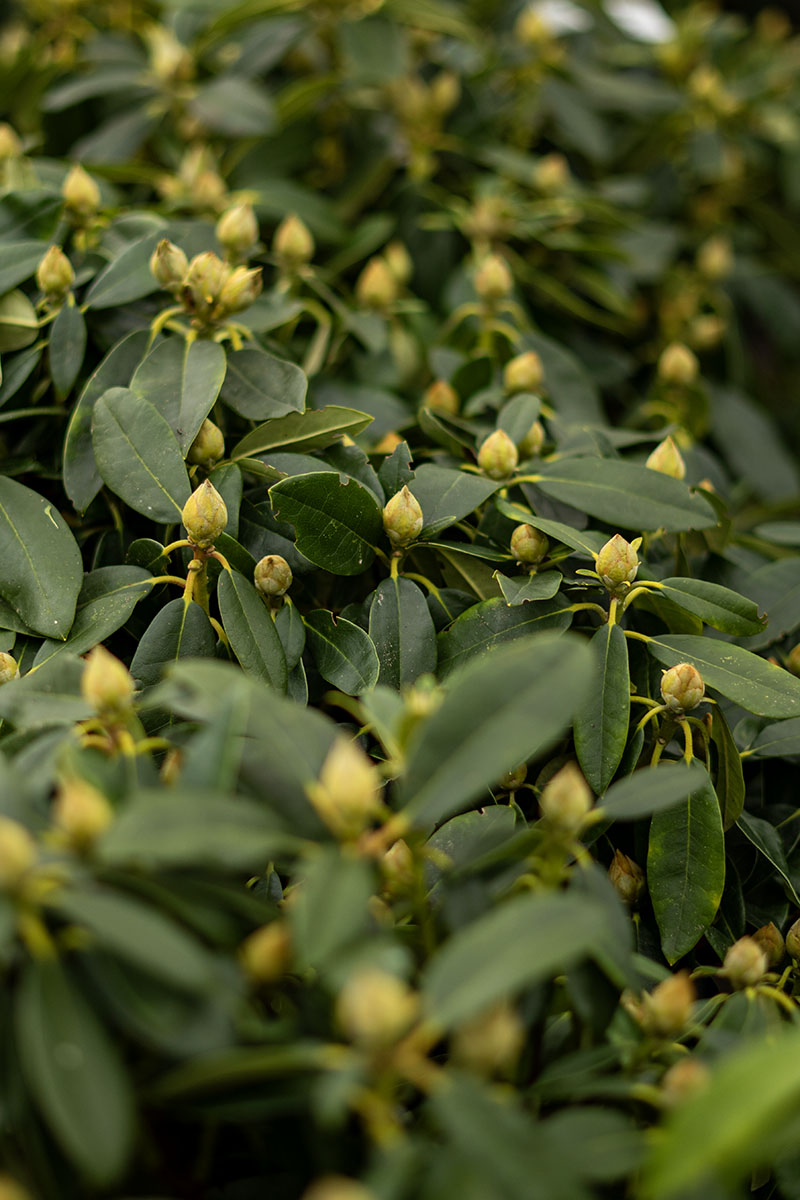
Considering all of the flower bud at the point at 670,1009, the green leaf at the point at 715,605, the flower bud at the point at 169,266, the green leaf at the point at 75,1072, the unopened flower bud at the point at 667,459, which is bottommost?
the flower bud at the point at 670,1009

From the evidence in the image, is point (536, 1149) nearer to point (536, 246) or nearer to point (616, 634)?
point (616, 634)

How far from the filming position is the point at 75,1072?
1.36 feet

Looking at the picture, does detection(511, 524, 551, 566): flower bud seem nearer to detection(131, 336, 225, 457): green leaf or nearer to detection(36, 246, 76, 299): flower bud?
detection(131, 336, 225, 457): green leaf

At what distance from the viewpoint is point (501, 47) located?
1.52 metres

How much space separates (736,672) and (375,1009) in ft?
1.40

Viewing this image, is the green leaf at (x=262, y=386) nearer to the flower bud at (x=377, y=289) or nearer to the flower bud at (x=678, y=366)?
the flower bud at (x=377, y=289)

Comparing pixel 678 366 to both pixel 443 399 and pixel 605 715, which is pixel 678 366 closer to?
pixel 443 399

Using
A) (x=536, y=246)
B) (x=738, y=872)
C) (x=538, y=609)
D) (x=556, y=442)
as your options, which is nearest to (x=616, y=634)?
(x=538, y=609)

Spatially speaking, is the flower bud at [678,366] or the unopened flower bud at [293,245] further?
the flower bud at [678,366]

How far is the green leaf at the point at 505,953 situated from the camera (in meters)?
0.42

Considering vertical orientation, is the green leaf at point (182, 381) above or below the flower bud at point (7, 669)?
above

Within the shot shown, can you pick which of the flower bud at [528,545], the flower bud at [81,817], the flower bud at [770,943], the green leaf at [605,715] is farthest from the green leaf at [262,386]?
the flower bud at [770,943]

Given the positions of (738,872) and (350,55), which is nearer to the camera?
(738,872)

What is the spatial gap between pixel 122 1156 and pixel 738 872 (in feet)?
1.78
